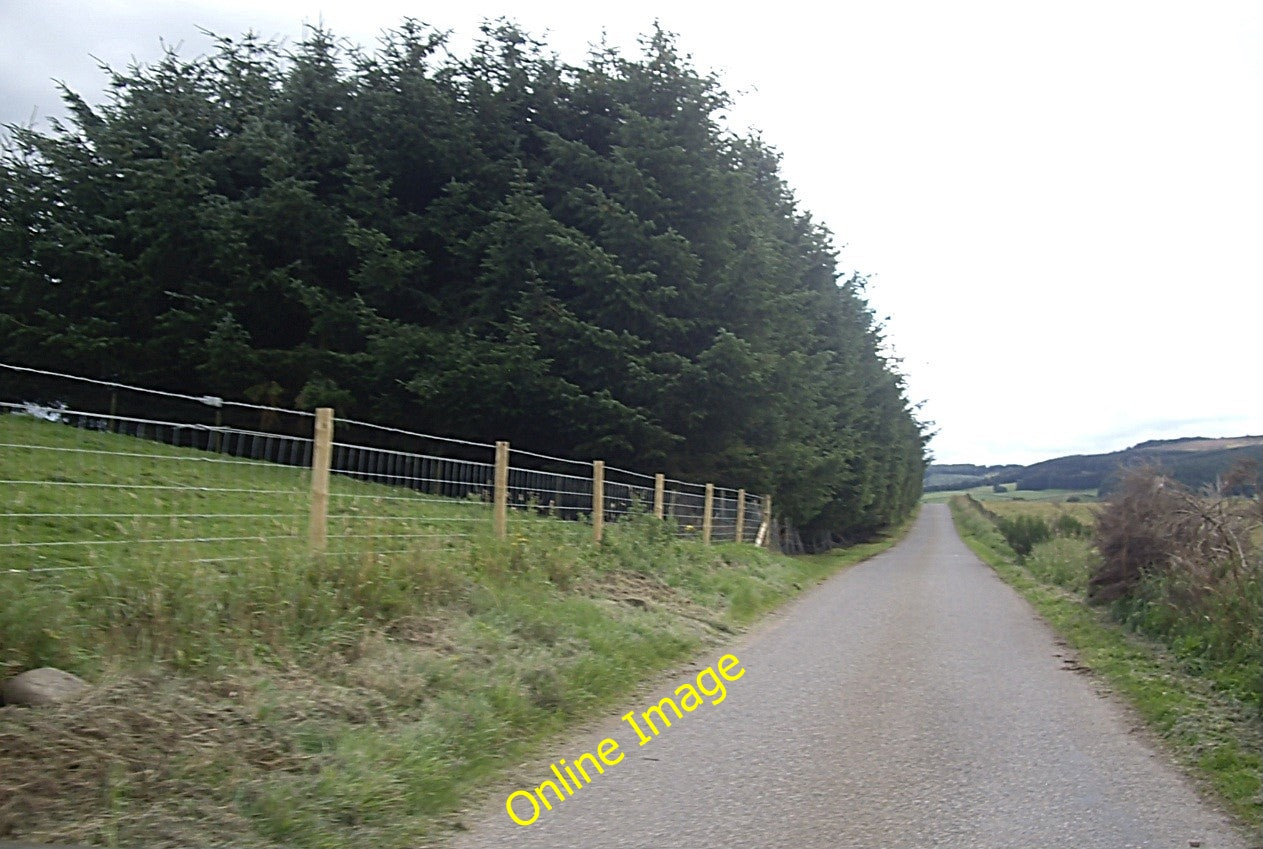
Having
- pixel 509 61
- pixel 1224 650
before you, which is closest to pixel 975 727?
pixel 1224 650

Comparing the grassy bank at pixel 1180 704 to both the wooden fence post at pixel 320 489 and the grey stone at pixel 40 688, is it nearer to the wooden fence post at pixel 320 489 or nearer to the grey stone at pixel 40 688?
the grey stone at pixel 40 688

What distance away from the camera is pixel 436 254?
2241 cm

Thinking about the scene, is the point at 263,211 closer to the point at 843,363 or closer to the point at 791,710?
the point at 791,710

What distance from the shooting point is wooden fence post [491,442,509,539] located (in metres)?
10.2

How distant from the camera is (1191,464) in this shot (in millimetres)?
12266

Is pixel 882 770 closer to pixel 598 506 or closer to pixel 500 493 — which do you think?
pixel 500 493

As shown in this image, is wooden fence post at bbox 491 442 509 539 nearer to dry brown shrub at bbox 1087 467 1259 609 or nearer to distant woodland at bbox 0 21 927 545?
dry brown shrub at bbox 1087 467 1259 609

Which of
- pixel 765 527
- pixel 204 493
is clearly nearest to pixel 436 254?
pixel 765 527

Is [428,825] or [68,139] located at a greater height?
[68,139]

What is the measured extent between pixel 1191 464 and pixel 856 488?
891 inches

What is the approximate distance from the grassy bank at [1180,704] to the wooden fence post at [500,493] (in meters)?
5.53

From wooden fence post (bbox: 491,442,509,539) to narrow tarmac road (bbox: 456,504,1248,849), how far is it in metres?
2.50

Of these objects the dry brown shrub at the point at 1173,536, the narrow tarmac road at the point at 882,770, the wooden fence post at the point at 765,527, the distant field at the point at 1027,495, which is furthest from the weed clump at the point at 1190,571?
the wooden fence post at the point at 765,527

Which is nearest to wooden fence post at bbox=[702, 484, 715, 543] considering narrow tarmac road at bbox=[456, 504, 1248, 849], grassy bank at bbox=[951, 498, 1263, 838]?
grassy bank at bbox=[951, 498, 1263, 838]
